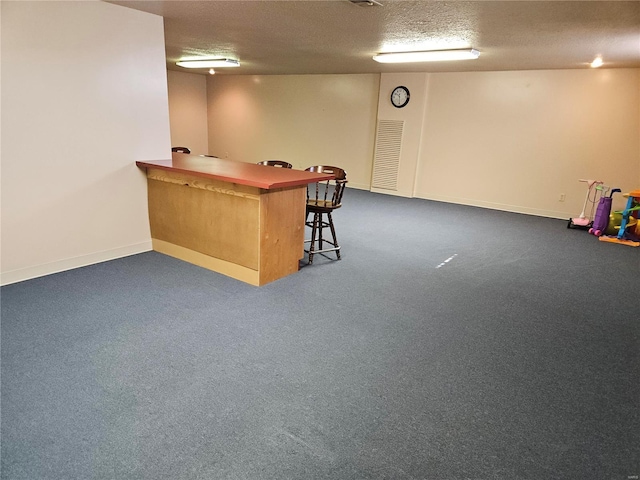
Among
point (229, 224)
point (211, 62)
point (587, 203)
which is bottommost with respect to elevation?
point (587, 203)

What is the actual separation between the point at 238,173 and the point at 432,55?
316cm

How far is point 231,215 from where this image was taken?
3.51 meters

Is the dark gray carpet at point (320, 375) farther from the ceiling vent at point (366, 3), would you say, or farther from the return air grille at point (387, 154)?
the return air grille at point (387, 154)

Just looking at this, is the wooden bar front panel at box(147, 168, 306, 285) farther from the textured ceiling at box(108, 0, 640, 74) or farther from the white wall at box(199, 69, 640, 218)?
the white wall at box(199, 69, 640, 218)

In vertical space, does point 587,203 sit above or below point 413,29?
below

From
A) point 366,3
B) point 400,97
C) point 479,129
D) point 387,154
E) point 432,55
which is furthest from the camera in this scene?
point 387,154

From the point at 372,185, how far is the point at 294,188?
509 centimetres

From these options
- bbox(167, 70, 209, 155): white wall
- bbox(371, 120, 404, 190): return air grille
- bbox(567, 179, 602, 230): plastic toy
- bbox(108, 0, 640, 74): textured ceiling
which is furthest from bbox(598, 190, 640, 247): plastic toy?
bbox(167, 70, 209, 155): white wall

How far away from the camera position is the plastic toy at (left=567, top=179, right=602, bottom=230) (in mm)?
5965

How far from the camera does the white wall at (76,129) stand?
312cm

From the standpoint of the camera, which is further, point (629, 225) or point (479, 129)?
point (479, 129)

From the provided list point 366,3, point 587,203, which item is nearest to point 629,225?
point 587,203

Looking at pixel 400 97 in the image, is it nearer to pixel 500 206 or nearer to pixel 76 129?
pixel 500 206

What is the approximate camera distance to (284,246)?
3639 mm
